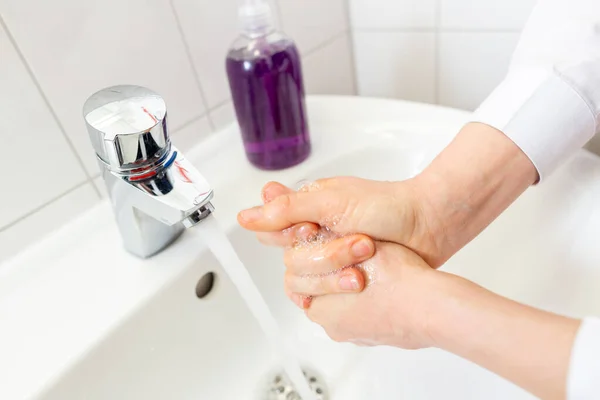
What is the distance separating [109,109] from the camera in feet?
0.95

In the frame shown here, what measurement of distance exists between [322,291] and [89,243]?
21 cm

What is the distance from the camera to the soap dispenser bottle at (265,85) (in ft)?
1.40

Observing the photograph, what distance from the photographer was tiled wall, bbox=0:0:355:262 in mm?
359

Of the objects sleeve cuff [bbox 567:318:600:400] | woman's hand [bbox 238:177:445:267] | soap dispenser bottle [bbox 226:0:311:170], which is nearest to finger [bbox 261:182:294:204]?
woman's hand [bbox 238:177:445:267]

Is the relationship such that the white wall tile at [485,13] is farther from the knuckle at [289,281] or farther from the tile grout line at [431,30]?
the knuckle at [289,281]

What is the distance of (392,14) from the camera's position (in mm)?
606

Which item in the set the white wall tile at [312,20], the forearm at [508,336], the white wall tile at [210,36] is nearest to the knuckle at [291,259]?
the forearm at [508,336]

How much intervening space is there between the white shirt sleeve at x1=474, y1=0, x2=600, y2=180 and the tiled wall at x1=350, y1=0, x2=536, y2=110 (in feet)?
0.59

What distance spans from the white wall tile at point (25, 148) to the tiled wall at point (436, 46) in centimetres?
42

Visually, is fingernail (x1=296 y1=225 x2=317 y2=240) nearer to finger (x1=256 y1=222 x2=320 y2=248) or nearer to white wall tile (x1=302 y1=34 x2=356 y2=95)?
finger (x1=256 y1=222 x2=320 y2=248)

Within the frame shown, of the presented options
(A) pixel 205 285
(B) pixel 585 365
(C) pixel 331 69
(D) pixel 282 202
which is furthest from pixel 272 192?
(C) pixel 331 69

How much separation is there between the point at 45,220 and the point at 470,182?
35 centimetres

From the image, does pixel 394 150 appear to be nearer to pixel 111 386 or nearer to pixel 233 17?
pixel 233 17

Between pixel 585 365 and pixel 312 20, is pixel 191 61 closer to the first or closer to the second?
pixel 312 20
